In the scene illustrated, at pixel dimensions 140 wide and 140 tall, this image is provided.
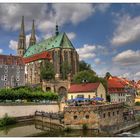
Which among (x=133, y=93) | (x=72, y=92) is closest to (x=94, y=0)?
(x=72, y=92)

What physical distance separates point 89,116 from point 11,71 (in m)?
26.6

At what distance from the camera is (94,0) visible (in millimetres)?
15719

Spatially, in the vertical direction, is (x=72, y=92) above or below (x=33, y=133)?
above

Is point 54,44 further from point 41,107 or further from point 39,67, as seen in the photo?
point 41,107

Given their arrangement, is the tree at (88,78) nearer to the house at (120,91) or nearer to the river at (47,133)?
the house at (120,91)

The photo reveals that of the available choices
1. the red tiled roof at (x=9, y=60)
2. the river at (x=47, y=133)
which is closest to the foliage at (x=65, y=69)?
the red tiled roof at (x=9, y=60)

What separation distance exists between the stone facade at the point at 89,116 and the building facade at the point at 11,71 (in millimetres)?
23928

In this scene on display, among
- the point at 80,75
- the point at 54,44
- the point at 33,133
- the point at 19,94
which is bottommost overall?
the point at 33,133

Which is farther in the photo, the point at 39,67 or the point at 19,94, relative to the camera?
the point at 39,67

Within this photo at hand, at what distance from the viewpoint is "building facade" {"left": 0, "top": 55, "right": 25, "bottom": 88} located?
45594 millimetres

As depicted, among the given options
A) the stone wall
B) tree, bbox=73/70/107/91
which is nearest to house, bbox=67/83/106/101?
tree, bbox=73/70/107/91

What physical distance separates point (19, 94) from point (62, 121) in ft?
28.1

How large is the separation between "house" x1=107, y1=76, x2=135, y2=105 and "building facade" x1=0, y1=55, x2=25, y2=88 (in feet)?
43.0

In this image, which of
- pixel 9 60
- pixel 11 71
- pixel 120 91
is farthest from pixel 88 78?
pixel 9 60
